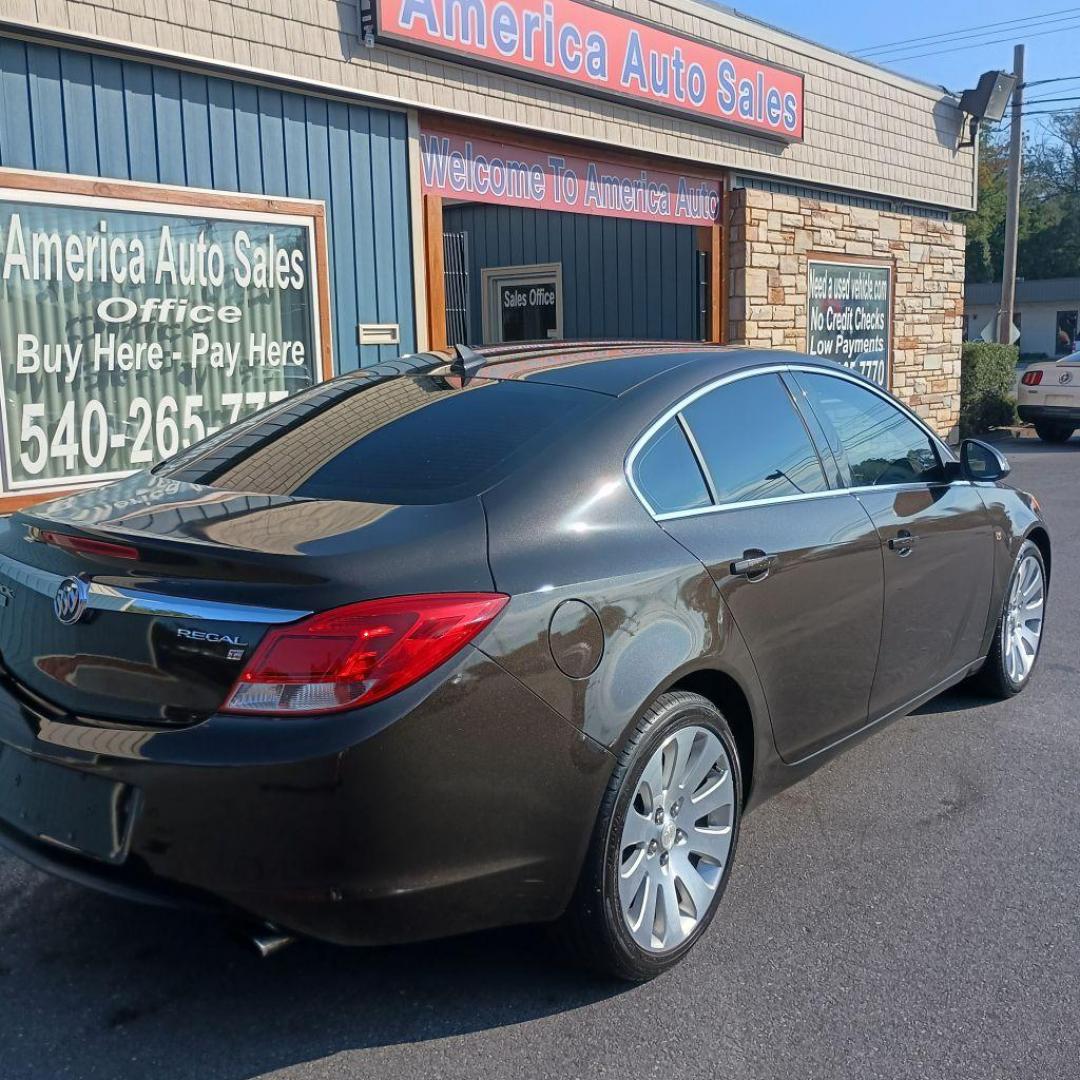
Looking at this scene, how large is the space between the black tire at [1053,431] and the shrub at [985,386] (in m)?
0.90

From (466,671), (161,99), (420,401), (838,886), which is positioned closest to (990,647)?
(838,886)

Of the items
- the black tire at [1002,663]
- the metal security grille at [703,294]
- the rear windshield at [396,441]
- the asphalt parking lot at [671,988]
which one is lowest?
the asphalt parking lot at [671,988]

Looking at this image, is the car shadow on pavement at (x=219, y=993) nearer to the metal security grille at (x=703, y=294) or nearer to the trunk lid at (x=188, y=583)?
the trunk lid at (x=188, y=583)

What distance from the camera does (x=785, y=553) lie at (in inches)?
140

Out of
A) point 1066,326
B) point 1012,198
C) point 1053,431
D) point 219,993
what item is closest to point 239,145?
point 219,993

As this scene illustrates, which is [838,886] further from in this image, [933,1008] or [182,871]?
[182,871]

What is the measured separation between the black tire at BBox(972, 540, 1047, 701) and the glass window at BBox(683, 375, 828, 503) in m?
1.64

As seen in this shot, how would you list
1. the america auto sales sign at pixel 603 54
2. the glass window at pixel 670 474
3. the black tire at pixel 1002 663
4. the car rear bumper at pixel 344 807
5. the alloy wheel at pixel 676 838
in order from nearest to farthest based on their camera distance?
1. the car rear bumper at pixel 344 807
2. the alloy wheel at pixel 676 838
3. the glass window at pixel 670 474
4. the black tire at pixel 1002 663
5. the america auto sales sign at pixel 603 54

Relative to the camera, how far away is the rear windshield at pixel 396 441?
3.02m

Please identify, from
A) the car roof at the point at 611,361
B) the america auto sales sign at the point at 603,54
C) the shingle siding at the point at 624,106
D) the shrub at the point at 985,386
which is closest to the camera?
the car roof at the point at 611,361

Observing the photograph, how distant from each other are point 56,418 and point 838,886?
16.9ft

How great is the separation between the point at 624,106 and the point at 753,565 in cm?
778

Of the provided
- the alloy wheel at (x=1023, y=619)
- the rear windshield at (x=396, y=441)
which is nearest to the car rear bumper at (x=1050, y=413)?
the alloy wheel at (x=1023, y=619)

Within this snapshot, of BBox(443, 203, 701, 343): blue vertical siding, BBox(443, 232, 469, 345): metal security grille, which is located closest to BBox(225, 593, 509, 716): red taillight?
BBox(443, 232, 469, 345): metal security grille
